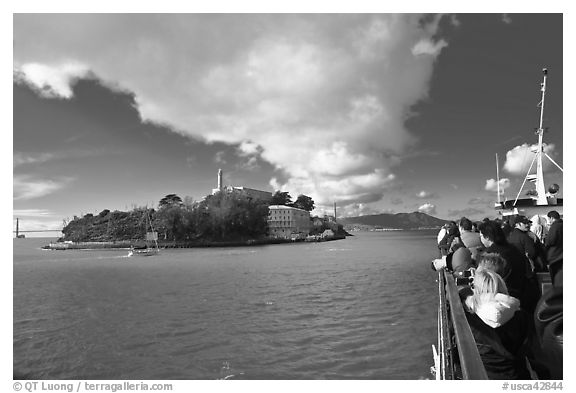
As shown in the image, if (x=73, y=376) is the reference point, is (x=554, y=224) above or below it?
above

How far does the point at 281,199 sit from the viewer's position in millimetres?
77938

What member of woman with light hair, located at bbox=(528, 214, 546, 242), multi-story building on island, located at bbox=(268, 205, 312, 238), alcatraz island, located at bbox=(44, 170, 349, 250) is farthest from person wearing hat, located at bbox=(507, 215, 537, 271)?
multi-story building on island, located at bbox=(268, 205, 312, 238)

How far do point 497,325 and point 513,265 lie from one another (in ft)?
2.55

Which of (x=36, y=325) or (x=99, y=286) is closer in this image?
(x=36, y=325)

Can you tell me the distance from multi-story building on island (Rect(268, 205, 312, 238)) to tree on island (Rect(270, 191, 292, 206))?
5132 millimetres

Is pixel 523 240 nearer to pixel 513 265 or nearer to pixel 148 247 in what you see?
pixel 513 265

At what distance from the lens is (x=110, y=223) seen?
72688 mm

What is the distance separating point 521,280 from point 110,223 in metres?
79.2

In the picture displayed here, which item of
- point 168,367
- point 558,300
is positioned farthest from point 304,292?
point 558,300

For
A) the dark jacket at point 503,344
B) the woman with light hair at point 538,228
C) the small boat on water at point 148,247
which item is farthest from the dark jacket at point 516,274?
the small boat on water at point 148,247
